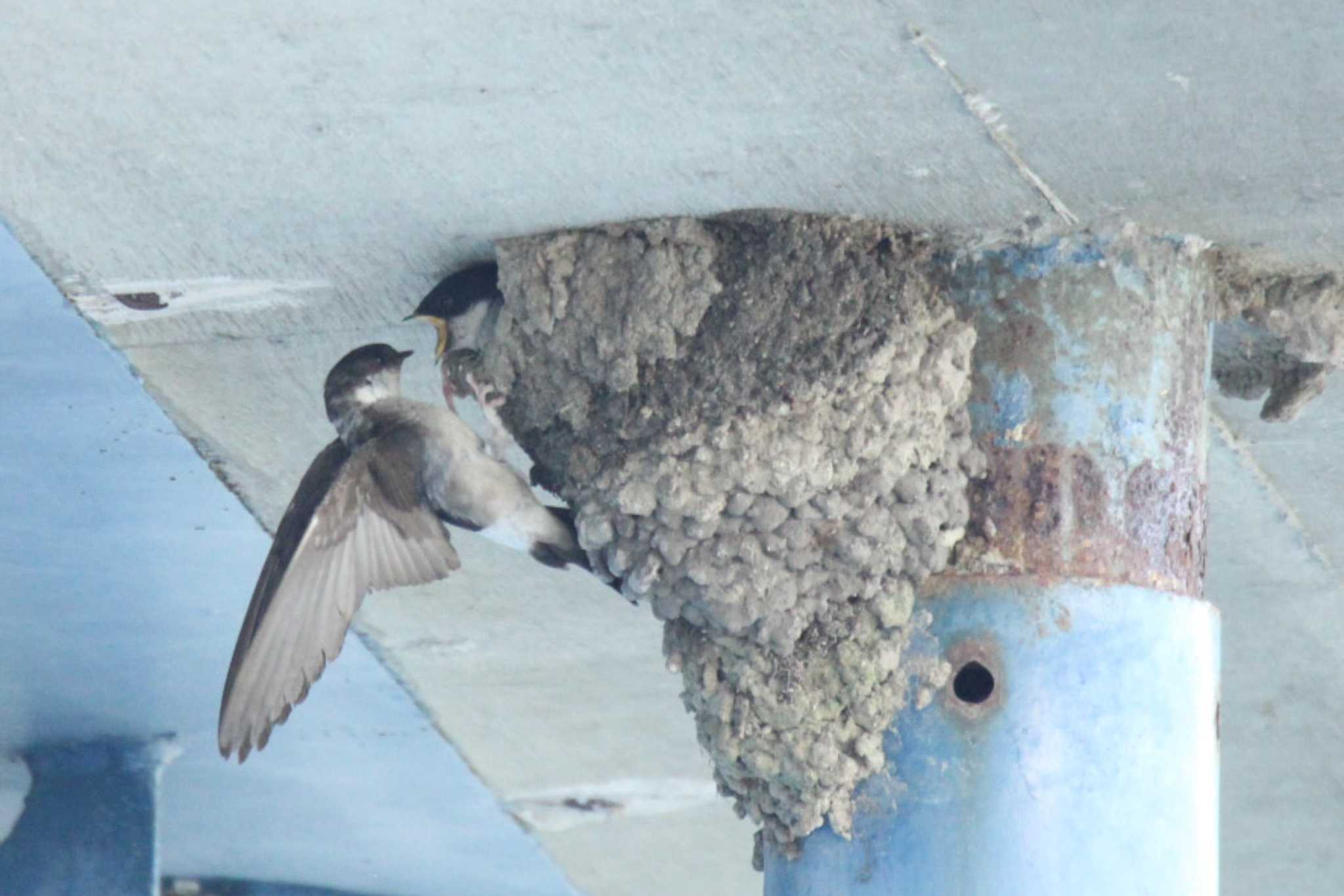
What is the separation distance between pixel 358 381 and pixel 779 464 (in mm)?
770

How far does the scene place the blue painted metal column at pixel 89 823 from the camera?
17.3 feet

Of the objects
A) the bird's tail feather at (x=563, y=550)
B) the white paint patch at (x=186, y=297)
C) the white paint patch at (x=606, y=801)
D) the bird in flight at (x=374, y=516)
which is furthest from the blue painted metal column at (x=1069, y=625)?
the white paint patch at (x=606, y=801)

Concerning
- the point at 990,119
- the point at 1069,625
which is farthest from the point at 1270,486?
the point at 990,119

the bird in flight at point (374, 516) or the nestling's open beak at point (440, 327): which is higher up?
the nestling's open beak at point (440, 327)

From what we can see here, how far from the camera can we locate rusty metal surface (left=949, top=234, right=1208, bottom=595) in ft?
10.1

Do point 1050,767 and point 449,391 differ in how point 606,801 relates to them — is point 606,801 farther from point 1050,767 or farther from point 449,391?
point 1050,767

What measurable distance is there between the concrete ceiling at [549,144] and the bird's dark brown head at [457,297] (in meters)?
0.05

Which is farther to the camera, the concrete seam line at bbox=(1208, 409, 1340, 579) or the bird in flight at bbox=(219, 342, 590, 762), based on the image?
the concrete seam line at bbox=(1208, 409, 1340, 579)

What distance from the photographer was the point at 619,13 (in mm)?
2520

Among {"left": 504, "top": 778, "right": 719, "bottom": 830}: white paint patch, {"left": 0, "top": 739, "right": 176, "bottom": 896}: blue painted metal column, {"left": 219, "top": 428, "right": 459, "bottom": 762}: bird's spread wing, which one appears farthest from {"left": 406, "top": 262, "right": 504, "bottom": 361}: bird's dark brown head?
{"left": 0, "top": 739, "right": 176, "bottom": 896}: blue painted metal column

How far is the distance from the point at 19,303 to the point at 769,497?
4.14ft

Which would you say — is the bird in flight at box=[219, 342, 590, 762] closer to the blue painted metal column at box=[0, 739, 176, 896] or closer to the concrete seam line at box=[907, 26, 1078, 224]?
the concrete seam line at box=[907, 26, 1078, 224]

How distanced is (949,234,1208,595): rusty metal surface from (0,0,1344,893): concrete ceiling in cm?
10

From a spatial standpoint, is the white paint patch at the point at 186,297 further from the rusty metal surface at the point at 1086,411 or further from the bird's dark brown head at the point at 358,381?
the rusty metal surface at the point at 1086,411
